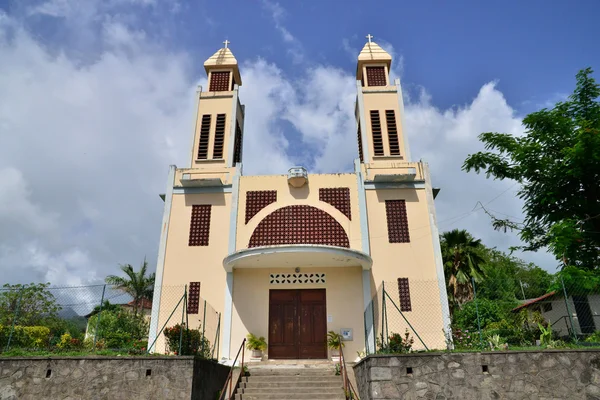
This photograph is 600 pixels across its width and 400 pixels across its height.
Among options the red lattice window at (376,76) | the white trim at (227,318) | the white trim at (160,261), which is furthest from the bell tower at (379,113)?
the white trim at (160,261)

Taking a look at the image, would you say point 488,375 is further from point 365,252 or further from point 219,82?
point 219,82

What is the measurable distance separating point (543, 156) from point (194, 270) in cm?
1333

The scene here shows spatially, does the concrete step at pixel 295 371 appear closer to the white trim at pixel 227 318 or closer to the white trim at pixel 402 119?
the white trim at pixel 227 318

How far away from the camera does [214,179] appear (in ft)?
55.7

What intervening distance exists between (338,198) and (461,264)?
10.0 meters

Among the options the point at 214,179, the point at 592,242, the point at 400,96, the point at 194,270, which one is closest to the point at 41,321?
the point at 194,270

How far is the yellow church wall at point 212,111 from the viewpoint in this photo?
61.3 ft

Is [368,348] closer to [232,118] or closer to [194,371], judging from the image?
[194,371]

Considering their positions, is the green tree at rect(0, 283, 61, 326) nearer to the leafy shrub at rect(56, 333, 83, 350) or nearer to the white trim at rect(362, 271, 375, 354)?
the leafy shrub at rect(56, 333, 83, 350)

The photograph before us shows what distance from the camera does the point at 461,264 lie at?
2269 cm

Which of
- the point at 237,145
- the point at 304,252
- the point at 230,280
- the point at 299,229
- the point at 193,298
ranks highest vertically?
the point at 237,145

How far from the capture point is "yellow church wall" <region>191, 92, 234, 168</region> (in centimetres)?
1869

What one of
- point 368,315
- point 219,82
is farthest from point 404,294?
point 219,82

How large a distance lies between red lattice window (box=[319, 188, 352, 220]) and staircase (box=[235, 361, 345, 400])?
20.2ft
